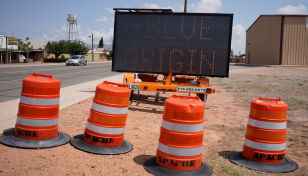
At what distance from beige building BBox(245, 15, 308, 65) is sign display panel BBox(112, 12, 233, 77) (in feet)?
110

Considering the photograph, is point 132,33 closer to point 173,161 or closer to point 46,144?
point 46,144

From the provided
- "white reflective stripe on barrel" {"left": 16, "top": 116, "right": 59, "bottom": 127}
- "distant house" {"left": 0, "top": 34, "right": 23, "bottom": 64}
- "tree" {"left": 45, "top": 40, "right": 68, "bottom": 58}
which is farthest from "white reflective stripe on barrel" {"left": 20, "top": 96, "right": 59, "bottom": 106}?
"tree" {"left": 45, "top": 40, "right": 68, "bottom": 58}

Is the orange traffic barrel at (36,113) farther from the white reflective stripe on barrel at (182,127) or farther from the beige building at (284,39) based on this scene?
the beige building at (284,39)

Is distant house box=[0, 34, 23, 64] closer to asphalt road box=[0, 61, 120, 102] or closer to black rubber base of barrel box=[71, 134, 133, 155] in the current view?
asphalt road box=[0, 61, 120, 102]

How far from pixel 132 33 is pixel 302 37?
35098 mm

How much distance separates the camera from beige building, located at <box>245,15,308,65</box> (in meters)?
39.2

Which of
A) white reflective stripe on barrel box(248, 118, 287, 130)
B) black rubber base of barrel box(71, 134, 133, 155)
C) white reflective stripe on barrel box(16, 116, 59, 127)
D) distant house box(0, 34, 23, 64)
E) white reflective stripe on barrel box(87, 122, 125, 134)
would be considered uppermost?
distant house box(0, 34, 23, 64)

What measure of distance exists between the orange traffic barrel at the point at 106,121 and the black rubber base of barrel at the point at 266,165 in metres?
1.91

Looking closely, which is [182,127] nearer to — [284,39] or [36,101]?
[36,101]

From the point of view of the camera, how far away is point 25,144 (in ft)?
17.0

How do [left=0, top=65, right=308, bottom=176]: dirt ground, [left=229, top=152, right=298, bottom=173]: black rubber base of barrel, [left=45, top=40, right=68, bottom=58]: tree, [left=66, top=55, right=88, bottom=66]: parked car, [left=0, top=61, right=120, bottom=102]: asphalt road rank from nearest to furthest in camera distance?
1. [left=0, top=65, right=308, bottom=176]: dirt ground
2. [left=229, top=152, right=298, bottom=173]: black rubber base of barrel
3. [left=0, top=61, right=120, bottom=102]: asphalt road
4. [left=66, top=55, right=88, bottom=66]: parked car
5. [left=45, top=40, right=68, bottom=58]: tree

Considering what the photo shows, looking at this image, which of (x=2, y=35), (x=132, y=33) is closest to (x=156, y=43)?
(x=132, y=33)

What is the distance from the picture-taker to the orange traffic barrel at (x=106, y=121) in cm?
522

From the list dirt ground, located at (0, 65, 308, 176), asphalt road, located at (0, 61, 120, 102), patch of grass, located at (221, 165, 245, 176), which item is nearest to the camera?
dirt ground, located at (0, 65, 308, 176)
